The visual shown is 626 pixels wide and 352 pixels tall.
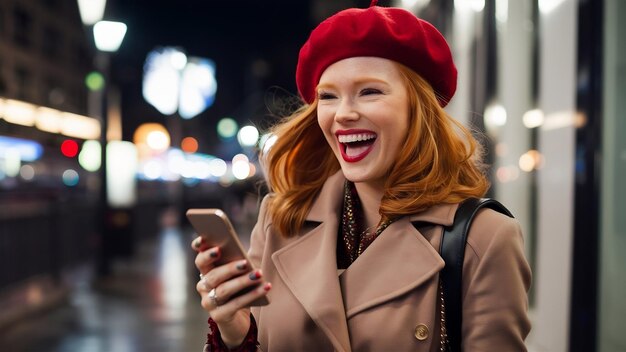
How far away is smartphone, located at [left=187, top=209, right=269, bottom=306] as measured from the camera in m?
1.68

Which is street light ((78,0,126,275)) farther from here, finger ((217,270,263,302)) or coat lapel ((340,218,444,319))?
finger ((217,270,263,302))

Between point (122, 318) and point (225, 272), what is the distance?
253 inches

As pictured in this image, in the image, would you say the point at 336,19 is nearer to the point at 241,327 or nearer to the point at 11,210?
the point at 241,327

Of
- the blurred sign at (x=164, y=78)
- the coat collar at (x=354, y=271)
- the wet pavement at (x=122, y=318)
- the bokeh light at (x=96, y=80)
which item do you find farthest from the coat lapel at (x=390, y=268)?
the blurred sign at (x=164, y=78)

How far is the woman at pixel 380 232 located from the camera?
73.1 inches

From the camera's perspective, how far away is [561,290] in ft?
15.0

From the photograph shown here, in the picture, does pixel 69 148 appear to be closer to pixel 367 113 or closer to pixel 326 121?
pixel 326 121

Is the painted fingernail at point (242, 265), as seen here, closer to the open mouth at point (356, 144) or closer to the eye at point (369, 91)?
the open mouth at point (356, 144)

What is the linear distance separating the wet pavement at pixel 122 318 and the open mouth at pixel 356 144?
15.1ft

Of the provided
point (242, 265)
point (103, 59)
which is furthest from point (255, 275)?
point (103, 59)

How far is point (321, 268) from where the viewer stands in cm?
209

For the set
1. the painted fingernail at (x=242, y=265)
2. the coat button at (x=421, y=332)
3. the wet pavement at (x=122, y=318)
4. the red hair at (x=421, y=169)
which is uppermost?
the red hair at (x=421, y=169)

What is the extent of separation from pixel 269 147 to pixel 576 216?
246 cm

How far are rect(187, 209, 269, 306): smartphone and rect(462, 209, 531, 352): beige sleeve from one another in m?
0.59
